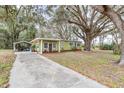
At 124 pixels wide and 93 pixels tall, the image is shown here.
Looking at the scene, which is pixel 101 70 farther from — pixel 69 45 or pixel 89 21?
pixel 69 45

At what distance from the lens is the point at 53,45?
82.2ft

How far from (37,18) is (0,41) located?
24.4m

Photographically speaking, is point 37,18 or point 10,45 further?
point 10,45

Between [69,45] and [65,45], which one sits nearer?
[65,45]

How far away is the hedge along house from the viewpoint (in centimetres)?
2341

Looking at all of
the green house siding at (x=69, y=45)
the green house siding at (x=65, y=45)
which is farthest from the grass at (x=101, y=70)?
the green house siding at (x=69, y=45)

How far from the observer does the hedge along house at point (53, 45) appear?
76.8 ft

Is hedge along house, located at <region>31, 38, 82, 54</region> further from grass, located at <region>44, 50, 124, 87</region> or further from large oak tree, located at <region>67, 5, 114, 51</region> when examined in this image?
grass, located at <region>44, 50, 124, 87</region>

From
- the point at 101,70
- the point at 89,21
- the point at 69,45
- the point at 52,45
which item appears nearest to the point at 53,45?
the point at 52,45
